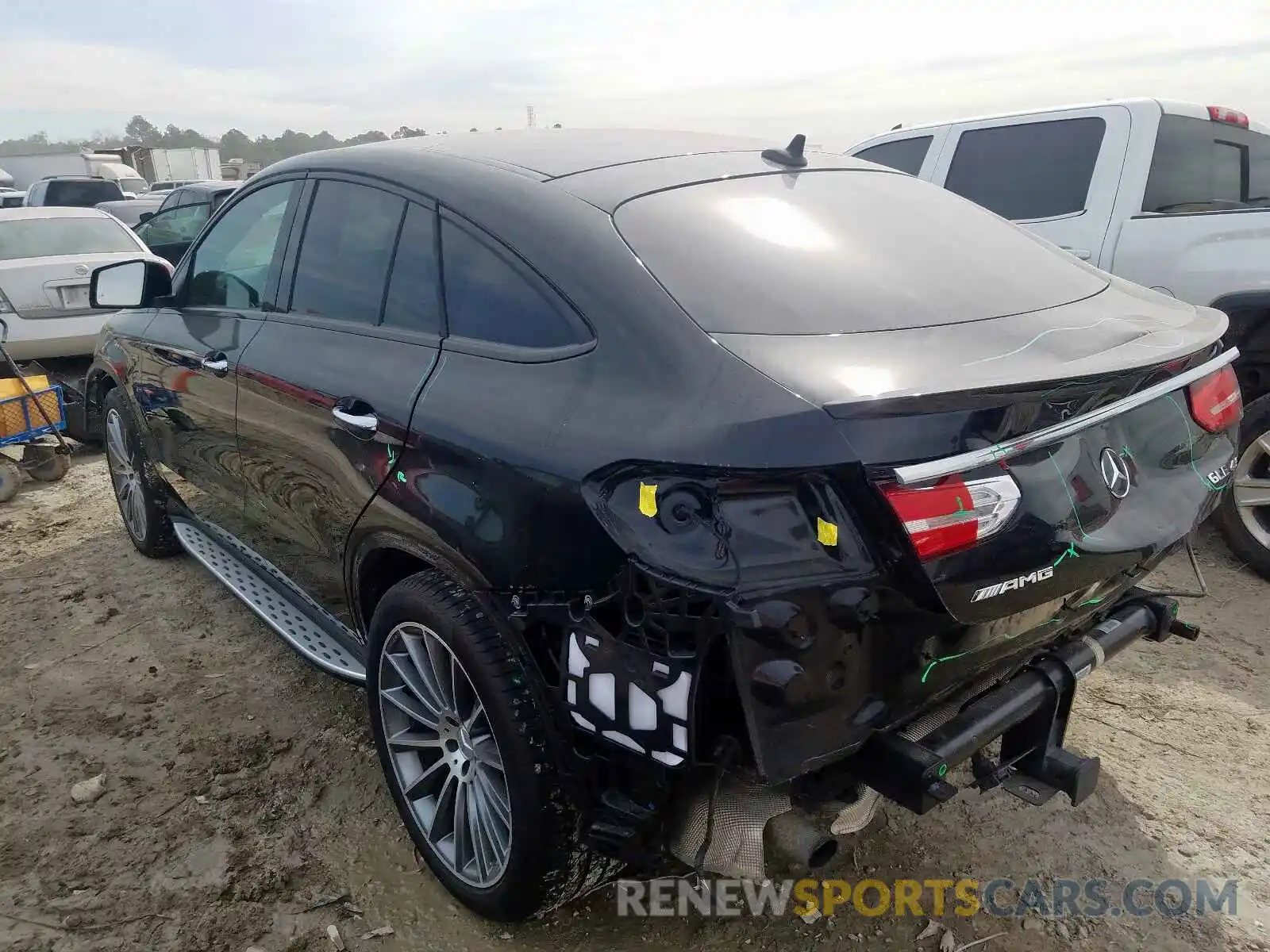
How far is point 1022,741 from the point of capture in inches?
85.7

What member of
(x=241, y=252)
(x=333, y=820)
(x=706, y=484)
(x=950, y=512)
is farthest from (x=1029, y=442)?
(x=241, y=252)

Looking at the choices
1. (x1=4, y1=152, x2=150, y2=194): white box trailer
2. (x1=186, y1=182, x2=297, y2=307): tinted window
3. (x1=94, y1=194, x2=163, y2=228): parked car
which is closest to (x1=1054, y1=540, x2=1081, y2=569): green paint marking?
(x1=186, y1=182, x2=297, y2=307): tinted window

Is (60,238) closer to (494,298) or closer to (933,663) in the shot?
(494,298)

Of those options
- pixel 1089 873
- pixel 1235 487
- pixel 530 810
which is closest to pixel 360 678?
pixel 530 810

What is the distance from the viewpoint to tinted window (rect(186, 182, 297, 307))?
3242 mm

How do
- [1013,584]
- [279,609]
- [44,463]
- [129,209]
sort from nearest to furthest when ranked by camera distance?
[1013,584] < [279,609] < [44,463] < [129,209]

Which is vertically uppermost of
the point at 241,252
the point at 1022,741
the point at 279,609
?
the point at 241,252

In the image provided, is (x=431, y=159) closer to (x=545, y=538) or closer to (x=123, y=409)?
(x=545, y=538)

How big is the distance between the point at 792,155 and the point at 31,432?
5.14 m

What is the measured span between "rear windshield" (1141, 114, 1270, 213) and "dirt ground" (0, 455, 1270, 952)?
6.68 feet

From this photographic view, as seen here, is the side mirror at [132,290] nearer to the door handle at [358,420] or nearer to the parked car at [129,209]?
the door handle at [358,420]

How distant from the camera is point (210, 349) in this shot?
338 cm

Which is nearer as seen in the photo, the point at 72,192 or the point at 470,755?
the point at 470,755

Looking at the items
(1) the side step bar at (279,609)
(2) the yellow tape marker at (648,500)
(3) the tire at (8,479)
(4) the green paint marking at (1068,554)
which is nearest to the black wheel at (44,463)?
(3) the tire at (8,479)
